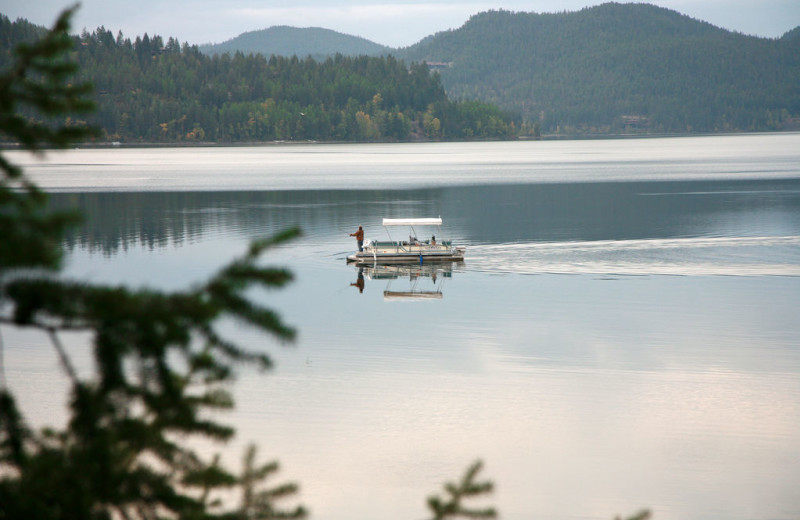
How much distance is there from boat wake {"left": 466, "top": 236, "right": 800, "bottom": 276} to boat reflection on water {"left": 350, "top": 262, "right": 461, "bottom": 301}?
1.79 m

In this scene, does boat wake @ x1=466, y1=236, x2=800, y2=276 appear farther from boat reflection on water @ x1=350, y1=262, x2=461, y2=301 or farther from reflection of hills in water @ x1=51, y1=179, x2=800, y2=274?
boat reflection on water @ x1=350, y1=262, x2=461, y2=301

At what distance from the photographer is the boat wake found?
35406 millimetres

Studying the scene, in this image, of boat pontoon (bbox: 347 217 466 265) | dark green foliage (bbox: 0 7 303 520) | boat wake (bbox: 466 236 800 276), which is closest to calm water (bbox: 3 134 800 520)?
boat wake (bbox: 466 236 800 276)

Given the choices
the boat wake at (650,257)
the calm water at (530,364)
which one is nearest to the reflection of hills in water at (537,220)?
the boat wake at (650,257)

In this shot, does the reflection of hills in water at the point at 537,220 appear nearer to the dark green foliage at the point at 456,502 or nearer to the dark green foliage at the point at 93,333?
the dark green foliage at the point at 456,502

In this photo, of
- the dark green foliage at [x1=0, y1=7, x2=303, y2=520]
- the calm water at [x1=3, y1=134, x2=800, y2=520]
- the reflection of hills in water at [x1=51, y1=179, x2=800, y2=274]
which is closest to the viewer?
the dark green foliage at [x1=0, y1=7, x2=303, y2=520]

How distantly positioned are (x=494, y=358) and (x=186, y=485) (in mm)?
17830

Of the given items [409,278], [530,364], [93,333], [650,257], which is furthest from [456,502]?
[650,257]

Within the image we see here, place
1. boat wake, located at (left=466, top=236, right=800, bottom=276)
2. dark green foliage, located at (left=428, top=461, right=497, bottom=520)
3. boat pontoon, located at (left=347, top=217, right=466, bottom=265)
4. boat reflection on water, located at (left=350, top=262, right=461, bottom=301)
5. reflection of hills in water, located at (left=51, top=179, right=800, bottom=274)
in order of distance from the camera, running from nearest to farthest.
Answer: dark green foliage, located at (left=428, top=461, right=497, bottom=520)
boat reflection on water, located at (left=350, top=262, right=461, bottom=301)
boat wake, located at (left=466, top=236, right=800, bottom=276)
boat pontoon, located at (left=347, top=217, right=466, bottom=265)
reflection of hills in water, located at (left=51, top=179, right=800, bottom=274)

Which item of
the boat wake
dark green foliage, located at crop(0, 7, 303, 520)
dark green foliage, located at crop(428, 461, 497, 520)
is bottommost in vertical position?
the boat wake

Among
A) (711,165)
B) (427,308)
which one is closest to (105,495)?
(427,308)

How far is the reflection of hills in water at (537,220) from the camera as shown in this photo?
128 ft

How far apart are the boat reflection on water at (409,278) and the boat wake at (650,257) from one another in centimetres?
179

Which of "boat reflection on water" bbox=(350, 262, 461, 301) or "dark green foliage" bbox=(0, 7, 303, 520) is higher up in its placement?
"dark green foliage" bbox=(0, 7, 303, 520)
